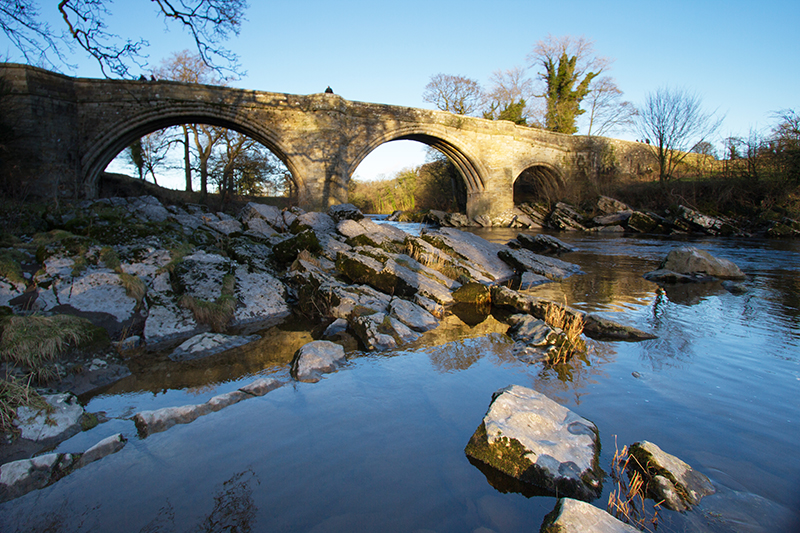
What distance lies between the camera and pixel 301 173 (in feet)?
62.7

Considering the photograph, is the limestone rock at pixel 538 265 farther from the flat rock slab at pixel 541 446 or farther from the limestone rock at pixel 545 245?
the flat rock slab at pixel 541 446

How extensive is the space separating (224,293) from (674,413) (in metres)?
4.92

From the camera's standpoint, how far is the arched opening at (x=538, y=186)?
2882cm

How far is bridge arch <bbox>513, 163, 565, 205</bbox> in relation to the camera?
28.9m

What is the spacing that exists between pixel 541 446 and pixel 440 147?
2423cm

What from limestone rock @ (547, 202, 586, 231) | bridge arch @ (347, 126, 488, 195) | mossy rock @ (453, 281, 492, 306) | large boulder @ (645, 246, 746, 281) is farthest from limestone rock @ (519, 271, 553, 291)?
limestone rock @ (547, 202, 586, 231)

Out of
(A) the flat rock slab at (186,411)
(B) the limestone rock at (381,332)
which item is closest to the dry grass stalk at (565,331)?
(B) the limestone rock at (381,332)

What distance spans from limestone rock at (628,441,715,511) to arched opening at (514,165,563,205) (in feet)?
89.9

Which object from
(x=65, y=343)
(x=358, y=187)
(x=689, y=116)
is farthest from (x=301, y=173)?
(x=358, y=187)

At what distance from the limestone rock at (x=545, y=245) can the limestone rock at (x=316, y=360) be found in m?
10.4

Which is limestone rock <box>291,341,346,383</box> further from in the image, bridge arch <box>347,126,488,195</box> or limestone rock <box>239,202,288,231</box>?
bridge arch <box>347,126,488,195</box>

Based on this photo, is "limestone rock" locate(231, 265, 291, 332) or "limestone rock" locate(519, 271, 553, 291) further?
"limestone rock" locate(519, 271, 553, 291)

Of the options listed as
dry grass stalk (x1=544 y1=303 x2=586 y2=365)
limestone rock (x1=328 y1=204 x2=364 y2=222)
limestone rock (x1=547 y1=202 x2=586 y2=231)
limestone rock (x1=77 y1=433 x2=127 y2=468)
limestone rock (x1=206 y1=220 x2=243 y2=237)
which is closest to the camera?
limestone rock (x1=77 y1=433 x2=127 y2=468)

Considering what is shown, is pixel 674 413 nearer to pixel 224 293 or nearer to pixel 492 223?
pixel 224 293
